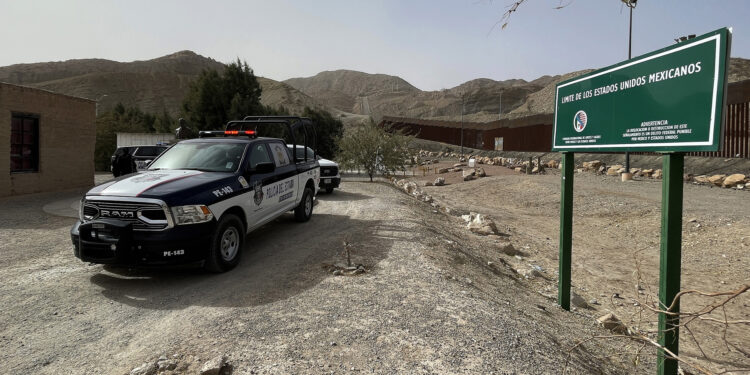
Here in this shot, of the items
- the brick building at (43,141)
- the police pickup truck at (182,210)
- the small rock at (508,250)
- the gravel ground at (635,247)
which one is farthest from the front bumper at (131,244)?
the brick building at (43,141)

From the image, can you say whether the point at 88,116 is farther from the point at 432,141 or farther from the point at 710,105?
the point at 432,141

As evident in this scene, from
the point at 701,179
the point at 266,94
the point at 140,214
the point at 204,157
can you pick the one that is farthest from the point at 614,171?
the point at 266,94

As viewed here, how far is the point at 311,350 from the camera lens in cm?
354

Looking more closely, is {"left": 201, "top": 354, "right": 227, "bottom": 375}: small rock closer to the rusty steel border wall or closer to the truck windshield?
the truck windshield

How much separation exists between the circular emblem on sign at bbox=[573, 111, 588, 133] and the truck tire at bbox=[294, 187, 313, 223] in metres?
5.40

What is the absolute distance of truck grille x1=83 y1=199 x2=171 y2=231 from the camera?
16.9 feet

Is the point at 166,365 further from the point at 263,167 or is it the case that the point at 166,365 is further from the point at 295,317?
the point at 263,167

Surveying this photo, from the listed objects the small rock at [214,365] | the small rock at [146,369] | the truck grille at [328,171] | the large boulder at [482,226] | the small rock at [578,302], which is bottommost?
the small rock at [578,302]

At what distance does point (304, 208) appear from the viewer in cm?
919

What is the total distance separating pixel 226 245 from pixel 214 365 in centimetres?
278

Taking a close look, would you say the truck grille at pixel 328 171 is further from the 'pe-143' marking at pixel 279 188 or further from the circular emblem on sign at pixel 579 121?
the circular emblem on sign at pixel 579 121

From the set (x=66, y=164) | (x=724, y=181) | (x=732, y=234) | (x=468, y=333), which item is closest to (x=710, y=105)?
(x=468, y=333)

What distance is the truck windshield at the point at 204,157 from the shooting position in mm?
6617

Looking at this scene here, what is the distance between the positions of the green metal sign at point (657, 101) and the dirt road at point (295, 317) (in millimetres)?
2051
